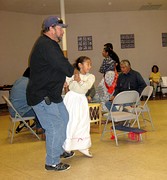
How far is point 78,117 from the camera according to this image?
371cm

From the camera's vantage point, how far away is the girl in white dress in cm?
366

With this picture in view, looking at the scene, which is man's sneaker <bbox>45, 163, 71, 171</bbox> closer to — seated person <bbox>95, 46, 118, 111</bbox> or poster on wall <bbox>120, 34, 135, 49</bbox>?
seated person <bbox>95, 46, 118, 111</bbox>

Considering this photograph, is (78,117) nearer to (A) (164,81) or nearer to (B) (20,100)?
(B) (20,100)

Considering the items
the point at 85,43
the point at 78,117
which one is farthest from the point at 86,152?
the point at 85,43

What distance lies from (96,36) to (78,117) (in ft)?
25.1

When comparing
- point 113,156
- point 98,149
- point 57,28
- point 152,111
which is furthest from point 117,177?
point 152,111

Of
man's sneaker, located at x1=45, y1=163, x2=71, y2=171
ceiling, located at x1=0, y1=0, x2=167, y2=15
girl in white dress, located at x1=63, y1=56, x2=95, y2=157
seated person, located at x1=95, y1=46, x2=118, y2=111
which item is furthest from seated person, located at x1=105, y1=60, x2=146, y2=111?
ceiling, located at x1=0, y1=0, x2=167, y2=15

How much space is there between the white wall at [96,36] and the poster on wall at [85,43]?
0.11 meters

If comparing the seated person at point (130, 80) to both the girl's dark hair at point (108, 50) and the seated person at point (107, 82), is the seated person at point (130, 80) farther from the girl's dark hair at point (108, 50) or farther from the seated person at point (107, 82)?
the girl's dark hair at point (108, 50)

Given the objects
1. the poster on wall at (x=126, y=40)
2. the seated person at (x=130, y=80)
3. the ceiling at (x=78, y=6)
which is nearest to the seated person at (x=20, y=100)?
the seated person at (x=130, y=80)

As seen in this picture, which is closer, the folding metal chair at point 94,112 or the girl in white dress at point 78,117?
the girl in white dress at point 78,117

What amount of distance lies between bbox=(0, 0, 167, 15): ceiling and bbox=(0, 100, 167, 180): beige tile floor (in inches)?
204

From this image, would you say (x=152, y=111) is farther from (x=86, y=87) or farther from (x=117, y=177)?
(x=117, y=177)

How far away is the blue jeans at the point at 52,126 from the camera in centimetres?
322
